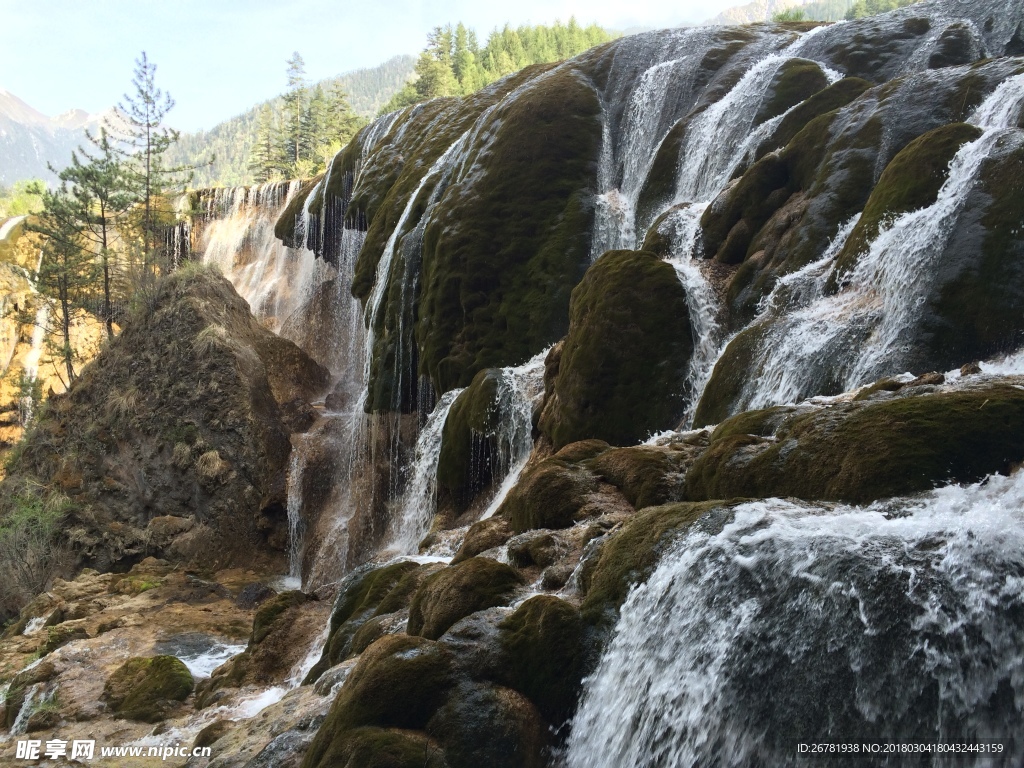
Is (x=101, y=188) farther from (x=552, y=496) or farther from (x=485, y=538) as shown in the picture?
(x=552, y=496)

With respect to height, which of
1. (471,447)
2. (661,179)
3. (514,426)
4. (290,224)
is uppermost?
(290,224)

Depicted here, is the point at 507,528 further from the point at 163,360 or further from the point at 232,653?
the point at 163,360

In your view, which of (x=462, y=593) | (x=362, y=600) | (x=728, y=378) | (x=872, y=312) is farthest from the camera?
(x=728, y=378)

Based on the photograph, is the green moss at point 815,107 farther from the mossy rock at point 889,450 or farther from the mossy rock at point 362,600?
the mossy rock at point 362,600

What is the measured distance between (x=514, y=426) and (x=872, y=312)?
7560 millimetres

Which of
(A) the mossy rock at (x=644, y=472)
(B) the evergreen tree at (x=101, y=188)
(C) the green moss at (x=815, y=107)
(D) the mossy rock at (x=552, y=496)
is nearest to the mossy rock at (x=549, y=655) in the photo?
(A) the mossy rock at (x=644, y=472)

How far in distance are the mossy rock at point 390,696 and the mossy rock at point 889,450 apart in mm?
3059

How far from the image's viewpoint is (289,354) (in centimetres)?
2816

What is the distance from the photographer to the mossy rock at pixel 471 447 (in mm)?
16406

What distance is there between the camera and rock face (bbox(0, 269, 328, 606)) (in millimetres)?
23219

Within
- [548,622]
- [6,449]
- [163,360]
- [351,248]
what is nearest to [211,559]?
[163,360]

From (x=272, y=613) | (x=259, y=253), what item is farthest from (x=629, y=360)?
(x=259, y=253)

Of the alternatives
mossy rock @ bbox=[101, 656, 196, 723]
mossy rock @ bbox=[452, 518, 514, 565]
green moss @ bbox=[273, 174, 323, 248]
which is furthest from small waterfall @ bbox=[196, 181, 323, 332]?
mossy rock @ bbox=[452, 518, 514, 565]

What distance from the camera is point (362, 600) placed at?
1083 cm
